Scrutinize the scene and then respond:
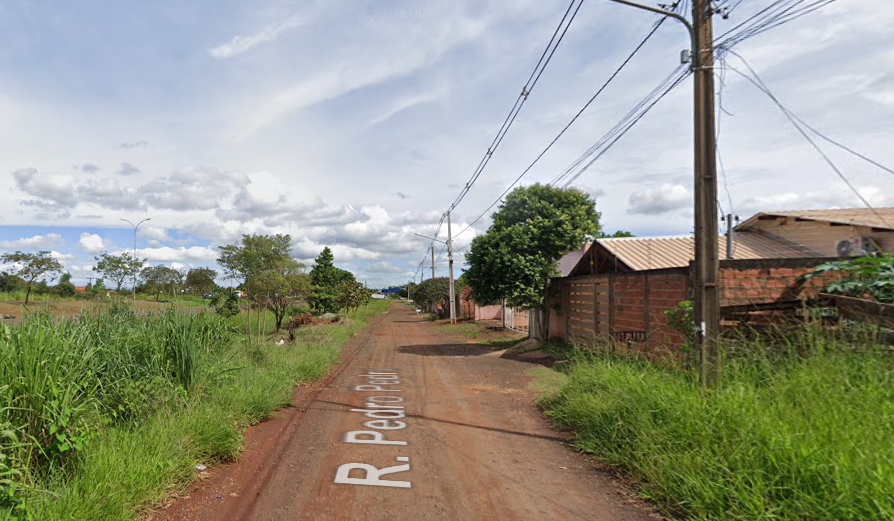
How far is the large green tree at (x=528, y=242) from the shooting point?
607 inches

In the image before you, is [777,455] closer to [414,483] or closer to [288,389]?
[414,483]

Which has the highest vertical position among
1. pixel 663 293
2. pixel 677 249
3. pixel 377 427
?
pixel 677 249

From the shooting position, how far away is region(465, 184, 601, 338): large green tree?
607 inches

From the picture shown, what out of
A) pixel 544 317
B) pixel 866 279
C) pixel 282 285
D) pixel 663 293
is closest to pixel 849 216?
pixel 544 317

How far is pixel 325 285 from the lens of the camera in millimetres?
39031

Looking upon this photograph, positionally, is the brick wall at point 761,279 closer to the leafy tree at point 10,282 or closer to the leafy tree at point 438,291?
the leafy tree at point 438,291

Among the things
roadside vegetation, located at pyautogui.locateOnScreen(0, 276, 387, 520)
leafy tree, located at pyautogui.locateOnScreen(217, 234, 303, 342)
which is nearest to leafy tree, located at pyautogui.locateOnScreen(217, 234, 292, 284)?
leafy tree, located at pyautogui.locateOnScreen(217, 234, 303, 342)

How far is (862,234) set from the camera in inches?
572

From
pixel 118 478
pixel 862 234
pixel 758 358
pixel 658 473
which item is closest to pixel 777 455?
pixel 658 473

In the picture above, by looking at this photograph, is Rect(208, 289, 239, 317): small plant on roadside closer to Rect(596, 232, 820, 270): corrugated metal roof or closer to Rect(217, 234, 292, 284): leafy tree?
Rect(217, 234, 292, 284): leafy tree

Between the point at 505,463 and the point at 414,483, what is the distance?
110cm

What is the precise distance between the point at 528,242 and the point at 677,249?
4678mm

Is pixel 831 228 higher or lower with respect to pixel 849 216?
lower

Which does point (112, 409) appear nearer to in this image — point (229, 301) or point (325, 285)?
point (229, 301)
